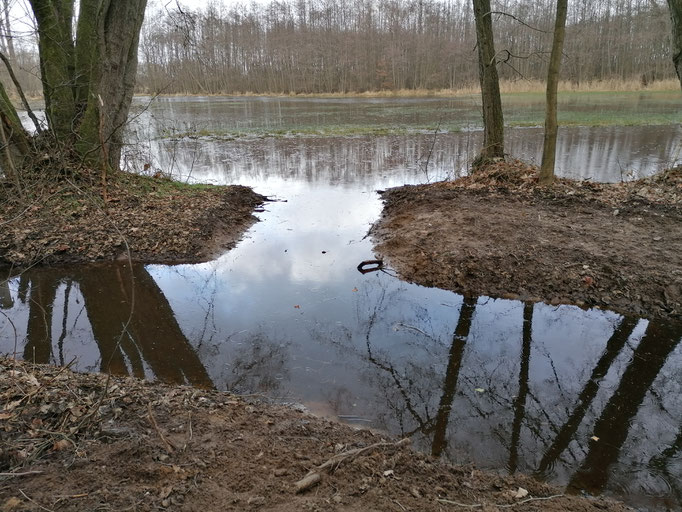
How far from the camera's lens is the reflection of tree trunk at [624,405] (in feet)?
10.9

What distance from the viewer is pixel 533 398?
164 inches

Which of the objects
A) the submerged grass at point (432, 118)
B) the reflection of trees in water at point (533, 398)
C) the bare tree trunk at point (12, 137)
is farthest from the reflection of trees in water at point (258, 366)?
the submerged grass at point (432, 118)

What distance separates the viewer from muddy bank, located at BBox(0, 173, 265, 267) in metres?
7.74

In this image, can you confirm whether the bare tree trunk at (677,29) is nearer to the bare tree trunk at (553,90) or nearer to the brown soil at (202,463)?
the bare tree trunk at (553,90)

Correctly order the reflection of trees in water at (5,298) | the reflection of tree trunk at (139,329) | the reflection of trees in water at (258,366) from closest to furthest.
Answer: the reflection of trees in water at (258,366), the reflection of tree trunk at (139,329), the reflection of trees in water at (5,298)

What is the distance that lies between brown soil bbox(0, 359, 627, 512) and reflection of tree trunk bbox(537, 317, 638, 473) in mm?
516

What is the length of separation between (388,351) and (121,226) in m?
6.12

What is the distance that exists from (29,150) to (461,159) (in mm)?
12162

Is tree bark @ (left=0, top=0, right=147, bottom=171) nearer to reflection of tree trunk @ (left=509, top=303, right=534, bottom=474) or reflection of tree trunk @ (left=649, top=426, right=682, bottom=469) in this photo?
reflection of tree trunk @ (left=509, top=303, right=534, bottom=474)

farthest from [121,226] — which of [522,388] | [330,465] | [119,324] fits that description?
[522,388]

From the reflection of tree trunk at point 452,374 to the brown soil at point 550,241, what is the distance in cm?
62

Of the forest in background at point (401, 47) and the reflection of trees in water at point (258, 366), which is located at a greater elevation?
the forest in background at point (401, 47)

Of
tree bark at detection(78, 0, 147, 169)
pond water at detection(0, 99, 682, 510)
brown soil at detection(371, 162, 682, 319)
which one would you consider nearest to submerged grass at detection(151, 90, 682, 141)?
tree bark at detection(78, 0, 147, 169)

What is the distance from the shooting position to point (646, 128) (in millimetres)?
20047
